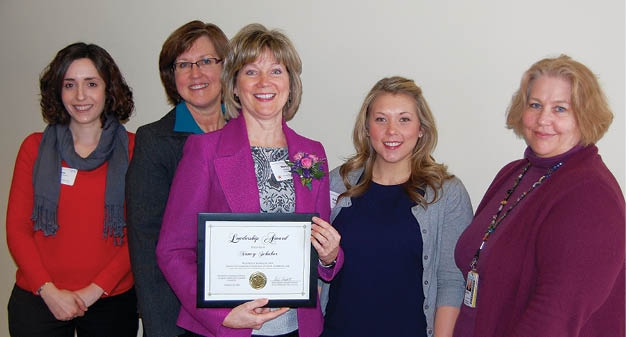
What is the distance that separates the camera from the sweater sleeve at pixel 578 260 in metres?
1.74

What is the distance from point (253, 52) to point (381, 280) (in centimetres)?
99

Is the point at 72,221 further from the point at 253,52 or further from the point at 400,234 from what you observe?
the point at 400,234

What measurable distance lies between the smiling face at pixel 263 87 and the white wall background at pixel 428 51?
784mm

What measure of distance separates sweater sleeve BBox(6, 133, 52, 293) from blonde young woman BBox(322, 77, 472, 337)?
1370mm

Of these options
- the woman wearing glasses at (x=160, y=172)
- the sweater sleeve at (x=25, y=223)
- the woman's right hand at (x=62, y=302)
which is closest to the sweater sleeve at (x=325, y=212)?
the woman wearing glasses at (x=160, y=172)

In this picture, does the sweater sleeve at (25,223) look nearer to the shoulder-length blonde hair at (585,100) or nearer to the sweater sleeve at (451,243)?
the sweater sleeve at (451,243)

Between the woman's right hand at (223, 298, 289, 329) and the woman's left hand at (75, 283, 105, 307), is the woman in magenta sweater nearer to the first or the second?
the woman's right hand at (223, 298, 289, 329)

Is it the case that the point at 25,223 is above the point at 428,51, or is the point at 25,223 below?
below

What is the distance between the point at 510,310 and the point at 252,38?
1.32 meters

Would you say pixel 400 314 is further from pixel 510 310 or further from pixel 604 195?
pixel 604 195

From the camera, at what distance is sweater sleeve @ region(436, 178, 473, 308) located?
7.64ft

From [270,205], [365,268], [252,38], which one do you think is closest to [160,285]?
[270,205]

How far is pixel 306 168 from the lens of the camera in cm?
220

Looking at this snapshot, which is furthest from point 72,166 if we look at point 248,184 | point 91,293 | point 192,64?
point 248,184
